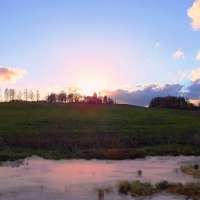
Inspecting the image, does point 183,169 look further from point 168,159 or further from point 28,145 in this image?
point 28,145

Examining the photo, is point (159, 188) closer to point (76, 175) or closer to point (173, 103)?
point (76, 175)

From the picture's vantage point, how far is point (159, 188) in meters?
12.0

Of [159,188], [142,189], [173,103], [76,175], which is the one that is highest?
[173,103]

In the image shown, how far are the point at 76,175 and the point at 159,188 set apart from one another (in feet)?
16.0

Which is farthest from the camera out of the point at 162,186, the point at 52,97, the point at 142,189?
the point at 52,97

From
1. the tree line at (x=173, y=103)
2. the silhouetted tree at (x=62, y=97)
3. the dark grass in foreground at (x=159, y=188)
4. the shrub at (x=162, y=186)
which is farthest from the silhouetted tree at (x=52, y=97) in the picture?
the shrub at (x=162, y=186)

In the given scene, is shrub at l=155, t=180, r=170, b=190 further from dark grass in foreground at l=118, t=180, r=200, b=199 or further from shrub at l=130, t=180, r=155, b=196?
shrub at l=130, t=180, r=155, b=196

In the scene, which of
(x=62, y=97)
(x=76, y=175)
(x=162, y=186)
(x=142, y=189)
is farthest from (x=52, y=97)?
(x=142, y=189)

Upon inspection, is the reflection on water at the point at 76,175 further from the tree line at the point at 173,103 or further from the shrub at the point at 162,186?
the tree line at the point at 173,103

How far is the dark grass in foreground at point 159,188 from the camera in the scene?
11.3 meters

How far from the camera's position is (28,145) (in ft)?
77.4

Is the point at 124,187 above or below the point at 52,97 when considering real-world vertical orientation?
below

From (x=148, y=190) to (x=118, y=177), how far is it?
130 inches

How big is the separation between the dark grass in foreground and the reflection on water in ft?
1.41
